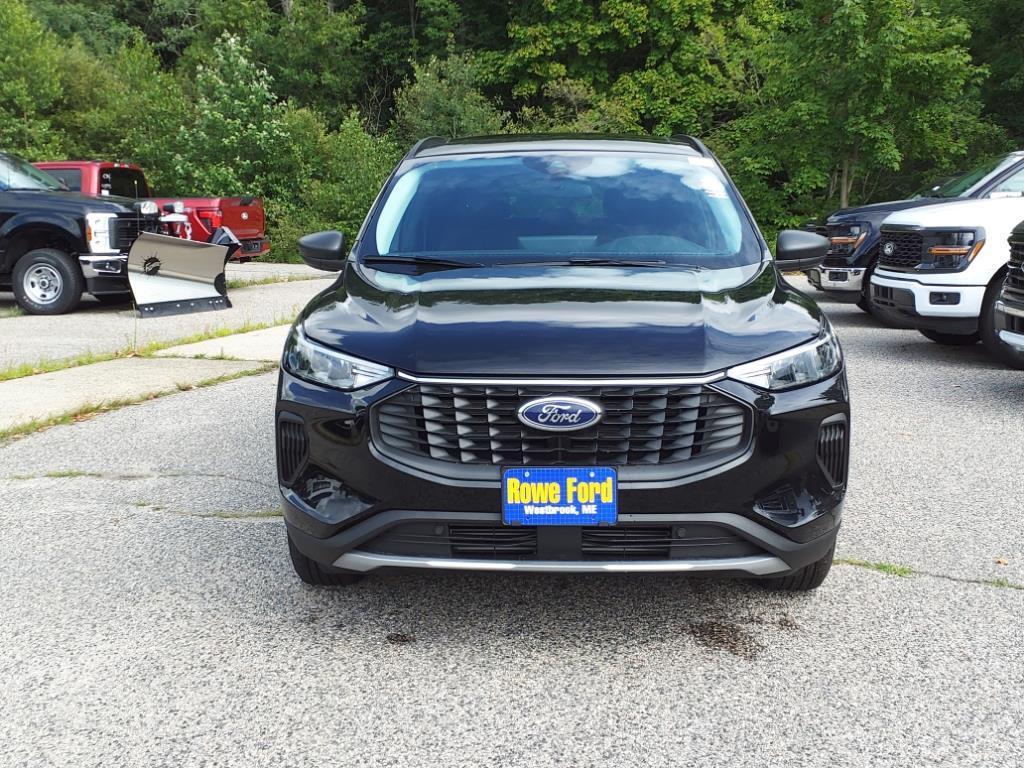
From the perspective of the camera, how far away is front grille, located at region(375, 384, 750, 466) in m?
3.03

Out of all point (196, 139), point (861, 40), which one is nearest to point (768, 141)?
point (861, 40)

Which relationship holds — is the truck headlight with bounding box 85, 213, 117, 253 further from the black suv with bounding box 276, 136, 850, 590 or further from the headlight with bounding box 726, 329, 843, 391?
the headlight with bounding box 726, 329, 843, 391

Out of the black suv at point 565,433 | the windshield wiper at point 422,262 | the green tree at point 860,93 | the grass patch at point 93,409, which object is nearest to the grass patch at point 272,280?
the grass patch at point 93,409

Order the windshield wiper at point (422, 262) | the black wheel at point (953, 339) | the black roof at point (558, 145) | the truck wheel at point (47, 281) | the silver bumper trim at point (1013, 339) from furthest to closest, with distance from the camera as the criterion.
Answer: the truck wheel at point (47, 281), the black wheel at point (953, 339), the silver bumper trim at point (1013, 339), the black roof at point (558, 145), the windshield wiper at point (422, 262)

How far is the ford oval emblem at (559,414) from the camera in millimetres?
3006

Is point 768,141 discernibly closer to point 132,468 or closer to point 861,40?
point 861,40

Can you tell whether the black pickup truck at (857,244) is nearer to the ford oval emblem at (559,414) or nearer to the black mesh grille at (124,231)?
the black mesh grille at (124,231)

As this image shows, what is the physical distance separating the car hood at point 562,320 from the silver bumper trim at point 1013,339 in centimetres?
380

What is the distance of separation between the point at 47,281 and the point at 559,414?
1142 cm

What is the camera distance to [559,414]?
3008 mm

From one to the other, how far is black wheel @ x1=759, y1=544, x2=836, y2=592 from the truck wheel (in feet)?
36.5

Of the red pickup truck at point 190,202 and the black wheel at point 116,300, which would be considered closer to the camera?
the black wheel at point 116,300

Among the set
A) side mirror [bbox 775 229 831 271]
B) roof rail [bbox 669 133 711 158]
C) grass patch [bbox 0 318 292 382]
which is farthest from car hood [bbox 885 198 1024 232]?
grass patch [bbox 0 318 292 382]

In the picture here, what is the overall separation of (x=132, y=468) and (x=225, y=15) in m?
35.9
